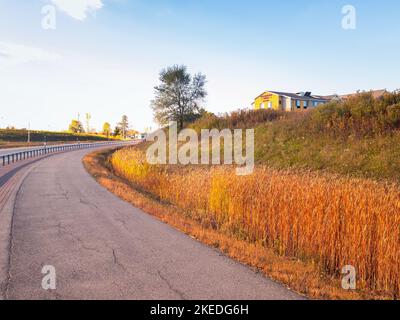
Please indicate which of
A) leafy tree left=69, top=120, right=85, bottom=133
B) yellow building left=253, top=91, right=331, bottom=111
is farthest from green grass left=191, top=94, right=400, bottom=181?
leafy tree left=69, top=120, right=85, bottom=133

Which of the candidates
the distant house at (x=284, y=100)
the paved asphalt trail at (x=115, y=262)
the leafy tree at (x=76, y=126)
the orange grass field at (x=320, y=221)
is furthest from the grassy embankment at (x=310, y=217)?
the leafy tree at (x=76, y=126)

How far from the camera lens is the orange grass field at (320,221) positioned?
5.23 metres

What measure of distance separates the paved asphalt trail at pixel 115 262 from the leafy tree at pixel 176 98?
38468 mm

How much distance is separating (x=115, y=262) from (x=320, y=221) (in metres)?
4.32

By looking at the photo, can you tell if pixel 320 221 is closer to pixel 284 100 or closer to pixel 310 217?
pixel 310 217

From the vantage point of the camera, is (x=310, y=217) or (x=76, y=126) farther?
(x=76, y=126)

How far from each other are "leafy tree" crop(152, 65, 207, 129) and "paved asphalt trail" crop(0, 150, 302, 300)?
3847 centimetres

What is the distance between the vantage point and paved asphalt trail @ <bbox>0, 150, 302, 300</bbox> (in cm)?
414

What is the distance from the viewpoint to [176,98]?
46.8 meters

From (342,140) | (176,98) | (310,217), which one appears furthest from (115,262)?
(176,98)

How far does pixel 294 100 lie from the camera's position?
62.9 meters

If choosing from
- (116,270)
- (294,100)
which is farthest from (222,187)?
(294,100)
